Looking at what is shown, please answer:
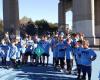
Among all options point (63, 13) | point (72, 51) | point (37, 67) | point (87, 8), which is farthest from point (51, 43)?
point (63, 13)

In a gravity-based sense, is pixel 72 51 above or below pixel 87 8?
below

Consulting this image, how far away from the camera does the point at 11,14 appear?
49.9m

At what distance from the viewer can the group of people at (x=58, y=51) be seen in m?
14.6

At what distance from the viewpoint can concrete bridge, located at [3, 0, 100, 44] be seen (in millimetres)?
35688

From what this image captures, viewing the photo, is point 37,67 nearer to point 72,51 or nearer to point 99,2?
point 72,51

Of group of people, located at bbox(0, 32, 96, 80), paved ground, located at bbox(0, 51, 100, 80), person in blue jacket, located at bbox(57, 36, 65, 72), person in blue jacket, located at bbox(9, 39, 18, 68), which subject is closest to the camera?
group of people, located at bbox(0, 32, 96, 80)

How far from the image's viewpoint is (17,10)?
4991 cm

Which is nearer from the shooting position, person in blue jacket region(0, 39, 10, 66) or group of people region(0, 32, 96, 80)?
group of people region(0, 32, 96, 80)

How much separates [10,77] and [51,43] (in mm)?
4119

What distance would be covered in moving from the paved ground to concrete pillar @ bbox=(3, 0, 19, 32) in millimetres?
29834

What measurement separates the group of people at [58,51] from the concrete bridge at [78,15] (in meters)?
13.7

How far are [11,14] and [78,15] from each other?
15831 mm

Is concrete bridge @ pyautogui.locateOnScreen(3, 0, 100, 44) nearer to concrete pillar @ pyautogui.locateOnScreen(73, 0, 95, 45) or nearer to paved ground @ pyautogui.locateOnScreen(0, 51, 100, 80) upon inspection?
concrete pillar @ pyautogui.locateOnScreen(73, 0, 95, 45)

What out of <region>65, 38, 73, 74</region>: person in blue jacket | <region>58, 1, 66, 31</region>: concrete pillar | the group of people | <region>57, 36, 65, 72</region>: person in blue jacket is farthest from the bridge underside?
<region>58, 1, 66, 31</region>: concrete pillar
